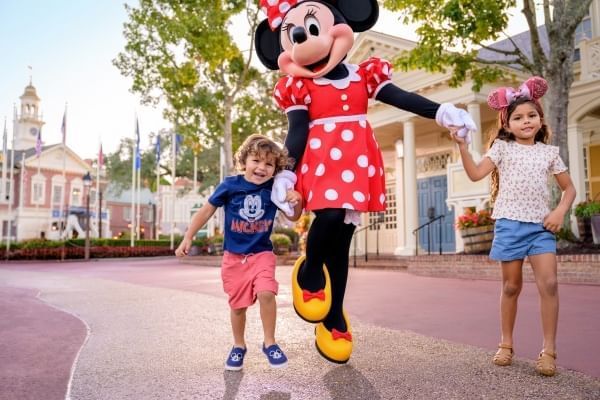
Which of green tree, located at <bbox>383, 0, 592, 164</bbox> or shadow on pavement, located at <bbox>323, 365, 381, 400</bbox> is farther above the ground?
green tree, located at <bbox>383, 0, 592, 164</bbox>

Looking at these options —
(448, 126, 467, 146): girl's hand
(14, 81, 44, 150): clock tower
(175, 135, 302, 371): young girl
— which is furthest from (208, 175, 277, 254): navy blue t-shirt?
(14, 81, 44, 150): clock tower

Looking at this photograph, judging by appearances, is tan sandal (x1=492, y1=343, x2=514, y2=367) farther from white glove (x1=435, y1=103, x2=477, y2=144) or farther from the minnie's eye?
the minnie's eye

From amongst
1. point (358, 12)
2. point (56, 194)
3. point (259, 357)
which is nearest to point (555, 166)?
point (358, 12)

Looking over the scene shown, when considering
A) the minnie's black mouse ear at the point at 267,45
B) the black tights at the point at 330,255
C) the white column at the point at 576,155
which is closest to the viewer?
the black tights at the point at 330,255

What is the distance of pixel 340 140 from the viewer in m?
2.70

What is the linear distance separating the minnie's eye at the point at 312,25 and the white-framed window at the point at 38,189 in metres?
44.4

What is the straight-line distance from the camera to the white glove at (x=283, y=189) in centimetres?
253

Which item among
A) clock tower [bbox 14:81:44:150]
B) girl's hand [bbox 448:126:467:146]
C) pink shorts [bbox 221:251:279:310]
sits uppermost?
clock tower [bbox 14:81:44:150]

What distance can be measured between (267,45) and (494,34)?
21.8 feet

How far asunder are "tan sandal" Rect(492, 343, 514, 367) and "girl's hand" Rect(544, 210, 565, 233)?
687 mm

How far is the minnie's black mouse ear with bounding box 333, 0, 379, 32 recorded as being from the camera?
303 centimetres

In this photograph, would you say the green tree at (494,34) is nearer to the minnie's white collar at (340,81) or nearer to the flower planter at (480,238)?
the flower planter at (480,238)

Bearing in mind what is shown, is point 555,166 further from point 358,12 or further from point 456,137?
point 358,12

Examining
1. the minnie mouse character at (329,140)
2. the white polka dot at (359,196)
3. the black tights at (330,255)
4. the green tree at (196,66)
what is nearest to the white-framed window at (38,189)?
the green tree at (196,66)
